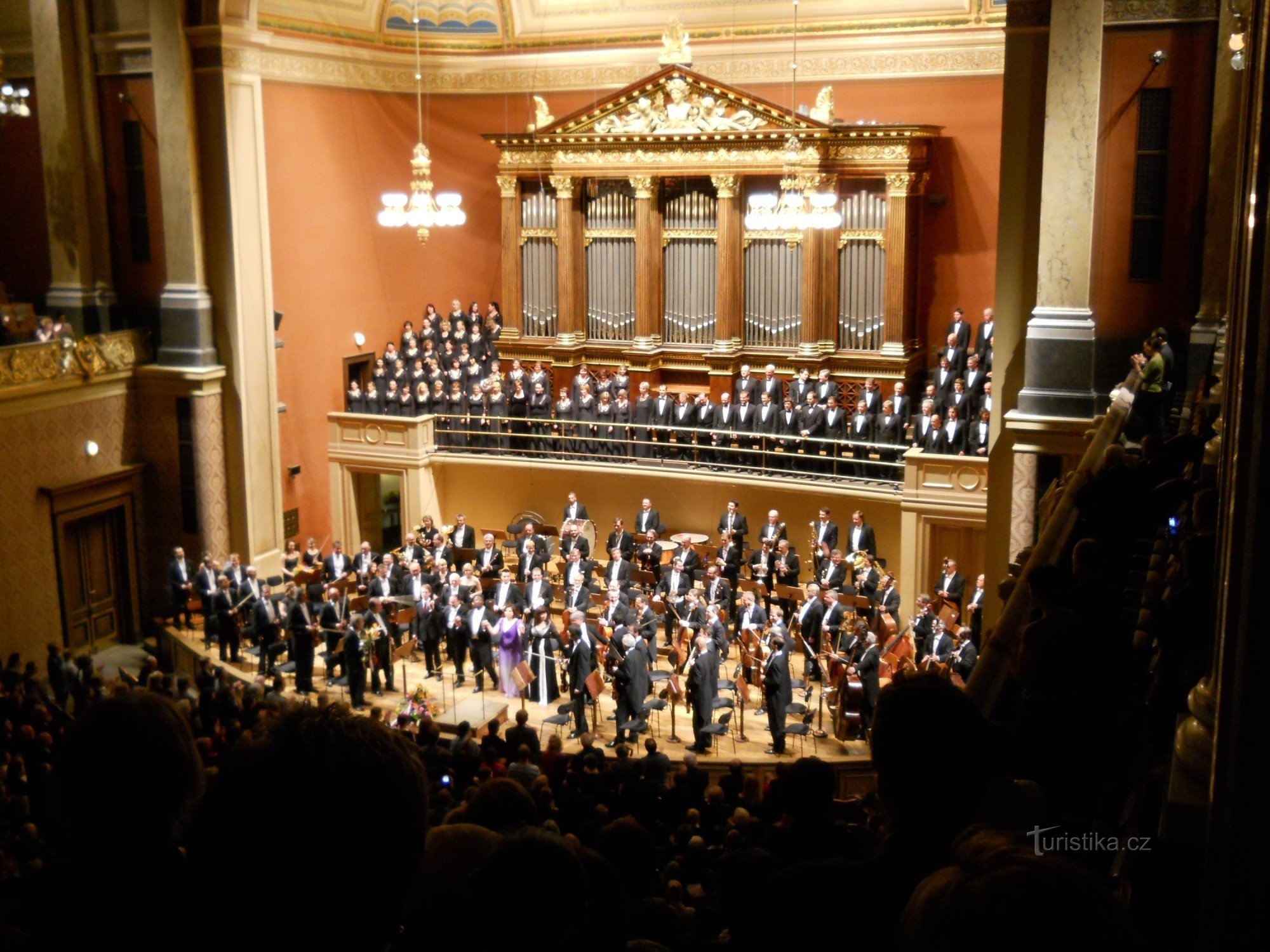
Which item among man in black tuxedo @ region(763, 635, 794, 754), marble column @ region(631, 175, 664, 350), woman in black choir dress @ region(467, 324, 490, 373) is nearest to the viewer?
man in black tuxedo @ region(763, 635, 794, 754)

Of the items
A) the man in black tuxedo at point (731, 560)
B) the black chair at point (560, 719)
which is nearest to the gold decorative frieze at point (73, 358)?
the black chair at point (560, 719)

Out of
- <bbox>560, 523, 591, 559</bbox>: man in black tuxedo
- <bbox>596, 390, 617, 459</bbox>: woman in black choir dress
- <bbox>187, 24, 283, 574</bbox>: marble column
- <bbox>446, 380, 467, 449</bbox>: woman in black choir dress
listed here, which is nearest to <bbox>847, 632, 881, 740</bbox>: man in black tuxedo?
<bbox>560, 523, 591, 559</bbox>: man in black tuxedo

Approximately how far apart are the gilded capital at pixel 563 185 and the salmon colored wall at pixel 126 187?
603 cm

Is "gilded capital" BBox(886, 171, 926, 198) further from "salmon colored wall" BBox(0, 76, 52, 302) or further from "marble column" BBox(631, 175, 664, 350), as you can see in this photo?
"salmon colored wall" BBox(0, 76, 52, 302)

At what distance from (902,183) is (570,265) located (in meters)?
5.36

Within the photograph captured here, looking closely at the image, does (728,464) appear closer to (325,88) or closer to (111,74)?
(325,88)

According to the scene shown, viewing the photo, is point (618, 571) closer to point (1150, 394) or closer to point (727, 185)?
point (727, 185)

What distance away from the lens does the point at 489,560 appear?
16203 mm

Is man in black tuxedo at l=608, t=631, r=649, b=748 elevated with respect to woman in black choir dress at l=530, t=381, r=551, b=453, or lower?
lower

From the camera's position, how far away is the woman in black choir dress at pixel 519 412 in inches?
722

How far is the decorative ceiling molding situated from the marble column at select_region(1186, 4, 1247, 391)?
7046 mm

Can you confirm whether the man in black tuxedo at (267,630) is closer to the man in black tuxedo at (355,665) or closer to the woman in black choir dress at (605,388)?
the man in black tuxedo at (355,665)

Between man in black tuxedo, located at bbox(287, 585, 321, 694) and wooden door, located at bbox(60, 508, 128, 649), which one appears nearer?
man in black tuxedo, located at bbox(287, 585, 321, 694)

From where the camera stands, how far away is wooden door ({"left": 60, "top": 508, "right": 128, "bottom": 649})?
606 inches
